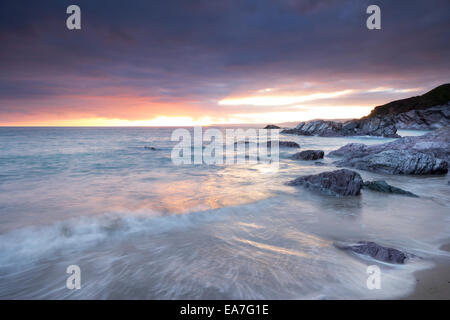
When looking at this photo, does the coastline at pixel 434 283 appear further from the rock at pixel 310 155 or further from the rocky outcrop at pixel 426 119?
the rocky outcrop at pixel 426 119

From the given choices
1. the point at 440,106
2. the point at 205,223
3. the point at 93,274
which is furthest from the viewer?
the point at 440,106

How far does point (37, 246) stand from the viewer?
4.28 m

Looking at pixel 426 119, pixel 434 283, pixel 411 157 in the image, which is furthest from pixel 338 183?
pixel 426 119

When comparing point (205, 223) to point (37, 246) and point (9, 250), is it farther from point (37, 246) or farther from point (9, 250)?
point (9, 250)

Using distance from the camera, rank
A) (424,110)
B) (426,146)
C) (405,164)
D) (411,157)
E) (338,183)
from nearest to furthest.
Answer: (338,183) → (405,164) → (411,157) → (426,146) → (424,110)

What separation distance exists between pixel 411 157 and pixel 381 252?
944cm

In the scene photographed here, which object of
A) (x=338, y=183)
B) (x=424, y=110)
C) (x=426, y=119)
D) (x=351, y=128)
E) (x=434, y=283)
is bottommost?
(x=434, y=283)

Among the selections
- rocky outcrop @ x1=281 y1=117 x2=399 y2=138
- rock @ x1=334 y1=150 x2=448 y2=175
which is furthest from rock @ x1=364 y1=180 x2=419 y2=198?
rocky outcrop @ x1=281 y1=117 x2=399 y2=138

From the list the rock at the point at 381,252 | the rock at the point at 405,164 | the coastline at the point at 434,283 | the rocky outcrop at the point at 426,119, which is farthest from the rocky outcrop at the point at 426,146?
the rocky outcrop at the point at 426,119

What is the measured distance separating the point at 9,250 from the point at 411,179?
13.1 meters

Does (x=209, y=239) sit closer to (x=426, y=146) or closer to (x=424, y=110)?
(x=426, y=146)

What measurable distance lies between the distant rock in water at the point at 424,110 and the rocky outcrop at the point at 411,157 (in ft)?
184

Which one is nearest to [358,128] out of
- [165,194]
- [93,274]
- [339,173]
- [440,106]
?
[440,106]

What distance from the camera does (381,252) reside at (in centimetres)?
359
